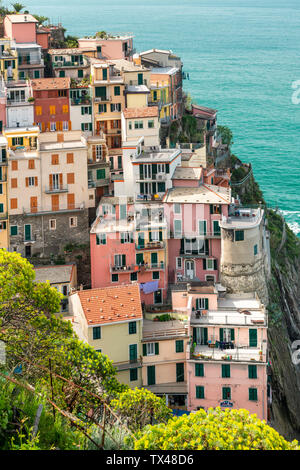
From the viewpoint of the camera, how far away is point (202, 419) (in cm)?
2545

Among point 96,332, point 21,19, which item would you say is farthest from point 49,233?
point 21,19

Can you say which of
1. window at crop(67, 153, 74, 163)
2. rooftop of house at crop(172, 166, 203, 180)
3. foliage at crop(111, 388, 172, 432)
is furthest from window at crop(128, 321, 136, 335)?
window at crop(67, 153, 74, 163)

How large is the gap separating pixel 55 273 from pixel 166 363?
1085 cm

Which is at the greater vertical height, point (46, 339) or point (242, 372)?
point (46, 339)

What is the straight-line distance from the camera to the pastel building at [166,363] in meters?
49.0

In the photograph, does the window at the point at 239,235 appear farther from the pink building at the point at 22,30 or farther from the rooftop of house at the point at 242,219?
the pink building at the point at 22,30

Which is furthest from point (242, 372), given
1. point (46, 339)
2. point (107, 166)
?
point (107, 166)

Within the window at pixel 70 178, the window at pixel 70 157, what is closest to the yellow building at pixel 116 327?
the window at pixel 70 178

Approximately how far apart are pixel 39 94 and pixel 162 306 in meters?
22.5

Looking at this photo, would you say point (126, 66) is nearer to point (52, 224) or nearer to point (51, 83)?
point (51, 83)

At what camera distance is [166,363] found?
49375 millimetres
